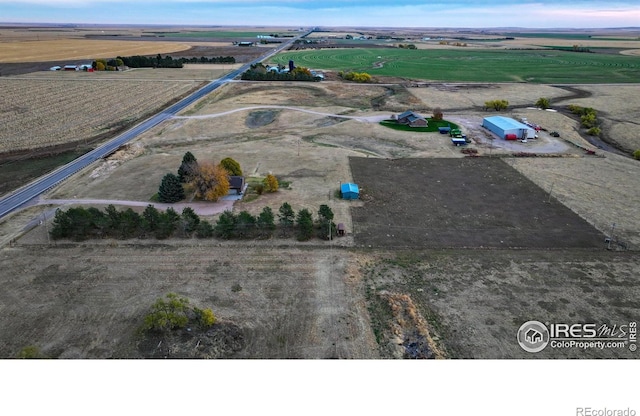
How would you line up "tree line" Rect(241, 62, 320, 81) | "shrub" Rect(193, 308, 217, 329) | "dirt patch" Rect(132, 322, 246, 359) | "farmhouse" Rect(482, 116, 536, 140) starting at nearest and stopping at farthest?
"dirt patch" Rect(132, 322, 246, 359), "shrub" Rect(193, 308, 217, 329), "farmhouse" Rect(482, 116, 536, 140), "tree line" Rect(241, 62, 320, 81)

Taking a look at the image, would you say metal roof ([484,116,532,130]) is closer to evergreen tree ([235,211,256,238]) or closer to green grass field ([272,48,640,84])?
evergreen tree ([235,211,256,238])

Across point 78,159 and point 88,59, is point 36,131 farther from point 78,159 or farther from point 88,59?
point 88,59

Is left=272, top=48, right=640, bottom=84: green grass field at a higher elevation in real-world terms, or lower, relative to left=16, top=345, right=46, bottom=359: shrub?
higher

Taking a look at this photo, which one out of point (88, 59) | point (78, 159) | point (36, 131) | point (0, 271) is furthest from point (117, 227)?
point (88, 59)

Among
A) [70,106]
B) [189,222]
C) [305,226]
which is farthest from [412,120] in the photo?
[70,106]

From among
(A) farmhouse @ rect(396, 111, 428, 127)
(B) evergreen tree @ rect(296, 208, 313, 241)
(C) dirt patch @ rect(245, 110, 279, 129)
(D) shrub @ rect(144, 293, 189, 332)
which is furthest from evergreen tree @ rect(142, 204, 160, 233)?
(A) farmhouse @ rect(396, 111, 428, 127)

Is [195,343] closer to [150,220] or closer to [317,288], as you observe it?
[317,288]

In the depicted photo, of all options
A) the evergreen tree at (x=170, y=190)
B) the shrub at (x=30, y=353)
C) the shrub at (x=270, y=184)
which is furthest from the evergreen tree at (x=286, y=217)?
the shrub at (x=30, y=353)
